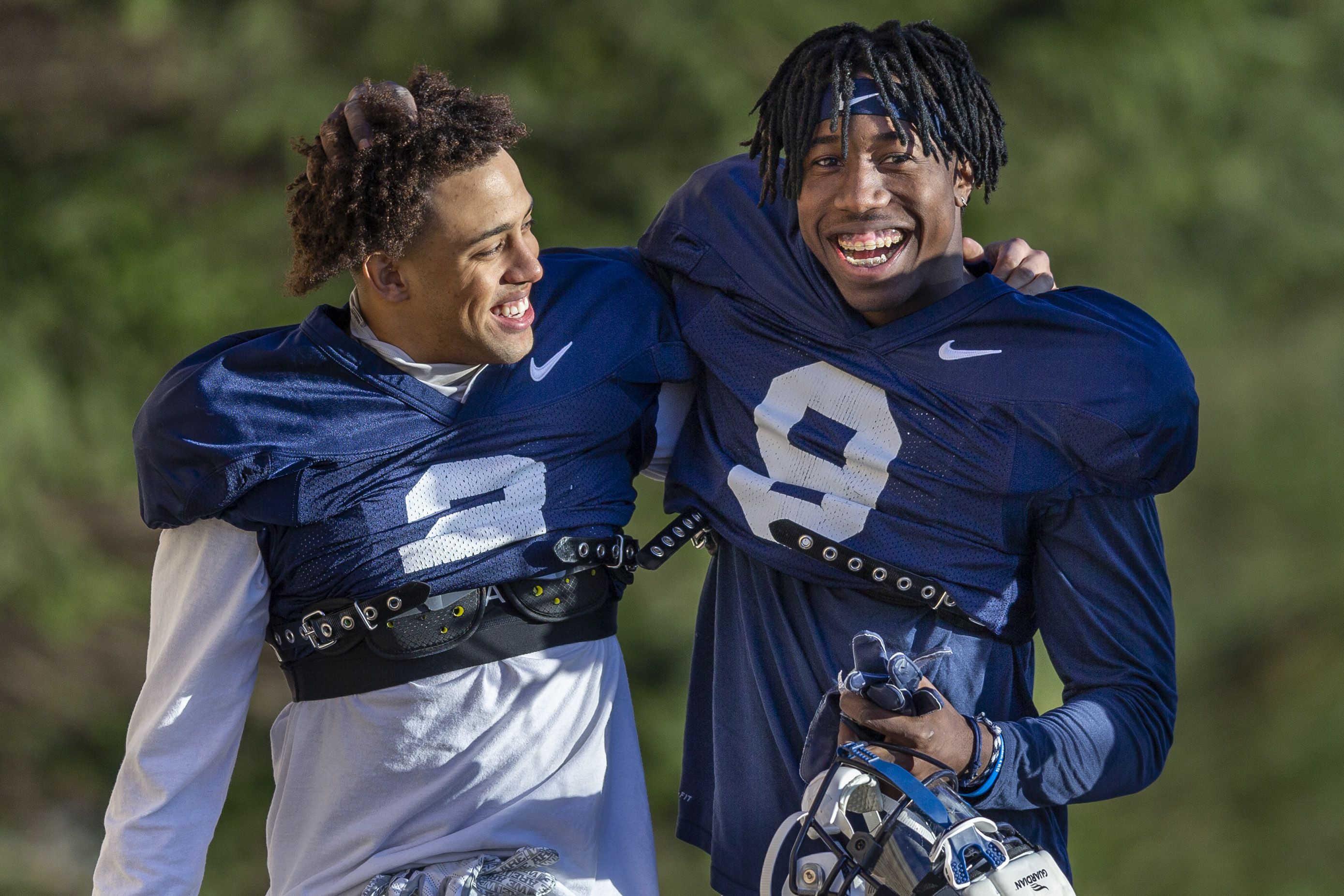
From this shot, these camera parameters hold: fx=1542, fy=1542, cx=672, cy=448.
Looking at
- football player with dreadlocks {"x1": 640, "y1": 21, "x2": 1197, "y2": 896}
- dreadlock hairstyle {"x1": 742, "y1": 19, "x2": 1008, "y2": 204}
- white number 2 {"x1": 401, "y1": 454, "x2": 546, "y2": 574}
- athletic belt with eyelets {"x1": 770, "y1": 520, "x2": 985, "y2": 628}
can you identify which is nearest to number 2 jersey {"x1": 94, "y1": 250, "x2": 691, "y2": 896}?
white number 2 {"x1": 401, "y1": 454, "x2": 546, "y2": 574}

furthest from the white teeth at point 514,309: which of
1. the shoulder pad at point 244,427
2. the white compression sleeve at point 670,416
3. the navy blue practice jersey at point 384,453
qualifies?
the white compression sleeve at point 670,416

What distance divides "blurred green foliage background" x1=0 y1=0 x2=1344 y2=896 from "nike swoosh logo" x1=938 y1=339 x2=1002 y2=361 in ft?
13.5

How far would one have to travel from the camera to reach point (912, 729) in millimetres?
1775

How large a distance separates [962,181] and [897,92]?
0.19 metres

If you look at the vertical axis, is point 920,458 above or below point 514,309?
below

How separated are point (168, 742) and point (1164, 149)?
5.76 m

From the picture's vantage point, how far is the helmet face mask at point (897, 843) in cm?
169

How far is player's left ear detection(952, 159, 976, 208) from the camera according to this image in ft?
6.90

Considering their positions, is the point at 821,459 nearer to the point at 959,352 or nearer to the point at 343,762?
the point at 959,352

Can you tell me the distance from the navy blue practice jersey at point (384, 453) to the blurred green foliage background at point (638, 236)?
3945 millimetres

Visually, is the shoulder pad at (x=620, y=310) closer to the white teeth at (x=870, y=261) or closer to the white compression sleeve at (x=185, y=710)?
the white teeth at (x=870, y=261)

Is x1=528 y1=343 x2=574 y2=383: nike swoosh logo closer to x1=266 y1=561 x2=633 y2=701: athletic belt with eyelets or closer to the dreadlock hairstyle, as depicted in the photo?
x1=266 y1=561 x2=633 y2=701: athletic belt with eyelets

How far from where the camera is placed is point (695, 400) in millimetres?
2361

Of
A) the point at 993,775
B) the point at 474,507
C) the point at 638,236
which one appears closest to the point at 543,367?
the point at 474,507
